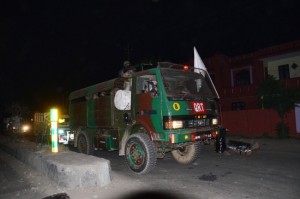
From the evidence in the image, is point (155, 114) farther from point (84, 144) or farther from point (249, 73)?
point (249, 73)

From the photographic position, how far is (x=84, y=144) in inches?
423

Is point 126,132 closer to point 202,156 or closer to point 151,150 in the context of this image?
point 151,150

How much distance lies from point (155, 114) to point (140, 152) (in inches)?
45.0

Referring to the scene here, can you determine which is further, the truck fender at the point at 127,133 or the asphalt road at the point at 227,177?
the truck fender at the point at 127,133

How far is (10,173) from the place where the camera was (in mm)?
8531

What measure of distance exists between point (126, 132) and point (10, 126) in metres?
31.3

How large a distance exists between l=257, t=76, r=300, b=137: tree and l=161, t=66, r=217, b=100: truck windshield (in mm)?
9087

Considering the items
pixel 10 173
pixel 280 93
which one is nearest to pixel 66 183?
pixel 10 173

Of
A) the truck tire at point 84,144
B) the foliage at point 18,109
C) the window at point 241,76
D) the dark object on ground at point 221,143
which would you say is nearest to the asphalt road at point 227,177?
the dark object on ground at point 221,143

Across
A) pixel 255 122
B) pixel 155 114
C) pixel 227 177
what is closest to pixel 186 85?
pixel 155 114

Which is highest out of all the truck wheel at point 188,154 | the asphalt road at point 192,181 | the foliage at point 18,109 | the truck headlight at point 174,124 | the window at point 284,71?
the window at point 284,71

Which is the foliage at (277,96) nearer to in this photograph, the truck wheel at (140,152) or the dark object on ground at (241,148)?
the dark object on ground at (241,148)

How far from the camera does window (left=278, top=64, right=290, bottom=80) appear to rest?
23.7m

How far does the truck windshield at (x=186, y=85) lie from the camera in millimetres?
7553
